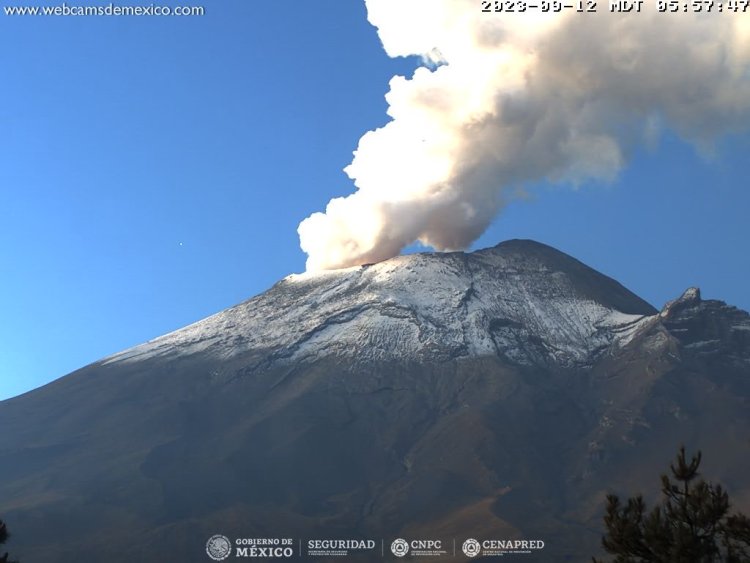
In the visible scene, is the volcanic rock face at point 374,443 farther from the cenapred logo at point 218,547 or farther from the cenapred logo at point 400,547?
the cenapred logo at point 400,547

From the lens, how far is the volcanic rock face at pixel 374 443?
145m

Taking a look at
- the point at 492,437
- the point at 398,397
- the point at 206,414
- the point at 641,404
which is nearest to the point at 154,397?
the point at 206,414

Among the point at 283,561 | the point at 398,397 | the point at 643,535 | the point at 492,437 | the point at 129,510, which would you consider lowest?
the point at 643,535

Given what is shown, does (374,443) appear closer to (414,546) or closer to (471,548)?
(414,546)

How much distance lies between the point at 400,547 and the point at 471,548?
30.6ft

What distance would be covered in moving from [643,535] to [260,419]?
14940 centimetres

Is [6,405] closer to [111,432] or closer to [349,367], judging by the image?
[111,432]

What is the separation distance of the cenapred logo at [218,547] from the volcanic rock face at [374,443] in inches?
56.8

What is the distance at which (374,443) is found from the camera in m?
173

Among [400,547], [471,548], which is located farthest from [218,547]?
[471,548]

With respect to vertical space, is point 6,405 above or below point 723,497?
above

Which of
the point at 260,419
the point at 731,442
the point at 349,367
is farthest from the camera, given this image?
the point at 349,367

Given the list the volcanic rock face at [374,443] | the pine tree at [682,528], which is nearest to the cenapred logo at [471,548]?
the volcanic rock face at [374,443]

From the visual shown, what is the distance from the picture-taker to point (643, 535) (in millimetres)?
32188
